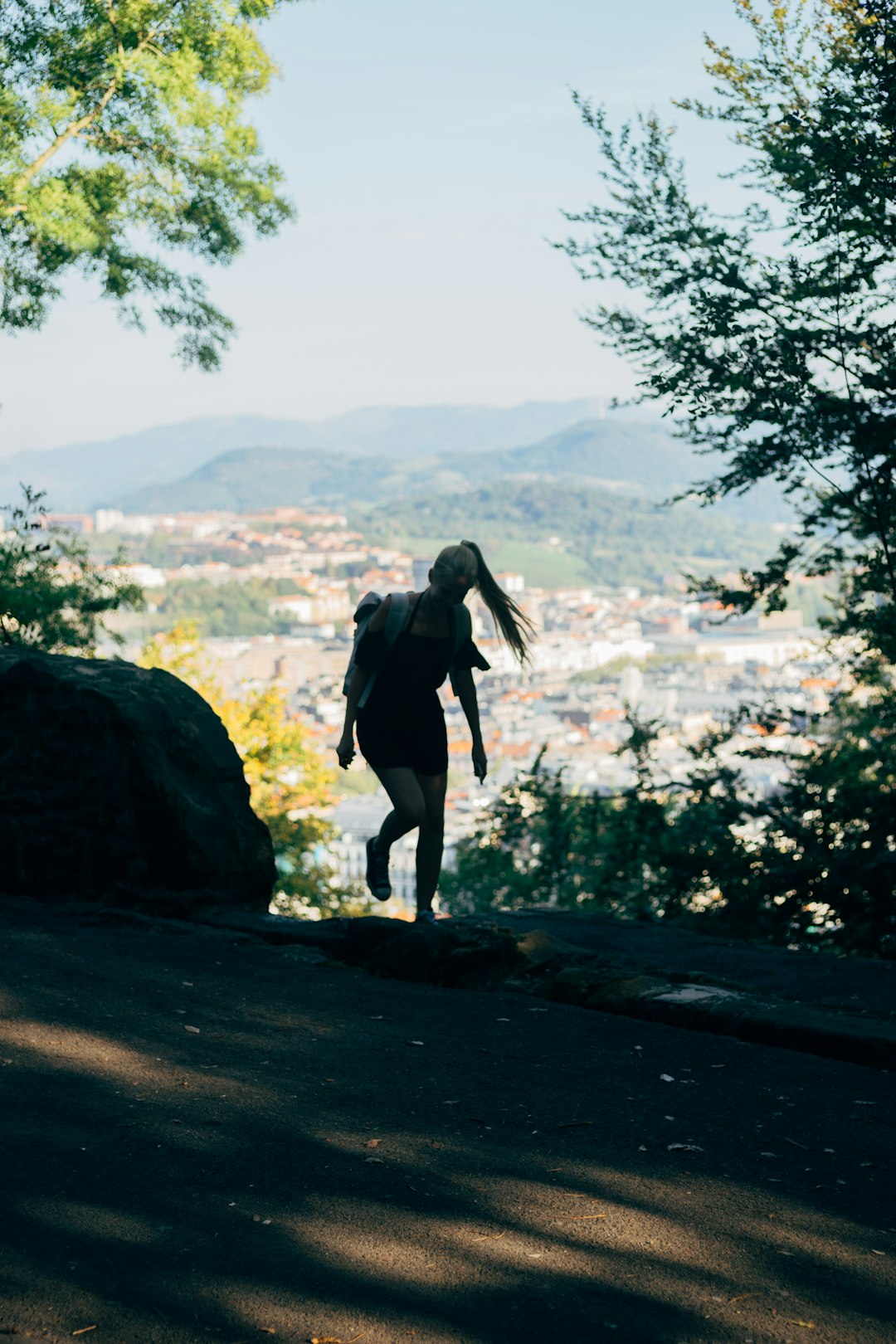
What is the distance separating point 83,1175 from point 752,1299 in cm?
151

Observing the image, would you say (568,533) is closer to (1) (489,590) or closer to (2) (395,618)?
(1) (489,590)

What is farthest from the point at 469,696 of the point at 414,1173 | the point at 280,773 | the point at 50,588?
the point at 280,773

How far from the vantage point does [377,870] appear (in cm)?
616

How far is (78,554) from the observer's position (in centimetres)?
1406

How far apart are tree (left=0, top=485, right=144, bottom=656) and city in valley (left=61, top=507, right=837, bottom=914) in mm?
1831

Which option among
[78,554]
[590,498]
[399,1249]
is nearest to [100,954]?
[399,1249]

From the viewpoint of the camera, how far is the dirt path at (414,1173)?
238 cm

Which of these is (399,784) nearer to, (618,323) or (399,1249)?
(399,1249)

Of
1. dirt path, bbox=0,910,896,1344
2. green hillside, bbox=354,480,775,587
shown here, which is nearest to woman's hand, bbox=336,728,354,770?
dirt path, bbox=0,910,896,1344

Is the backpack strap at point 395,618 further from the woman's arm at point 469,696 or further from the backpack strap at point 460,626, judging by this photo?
the woman's arm at point 469,696

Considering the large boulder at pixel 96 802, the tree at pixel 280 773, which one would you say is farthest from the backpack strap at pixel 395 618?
the tree at pixel 280 773

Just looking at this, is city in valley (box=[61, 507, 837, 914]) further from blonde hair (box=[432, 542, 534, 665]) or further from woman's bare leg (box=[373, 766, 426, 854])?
woman's bare leg (box=[373, 766, 426, 854])

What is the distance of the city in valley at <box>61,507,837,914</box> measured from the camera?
50.3 m

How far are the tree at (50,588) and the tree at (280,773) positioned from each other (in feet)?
27.8
